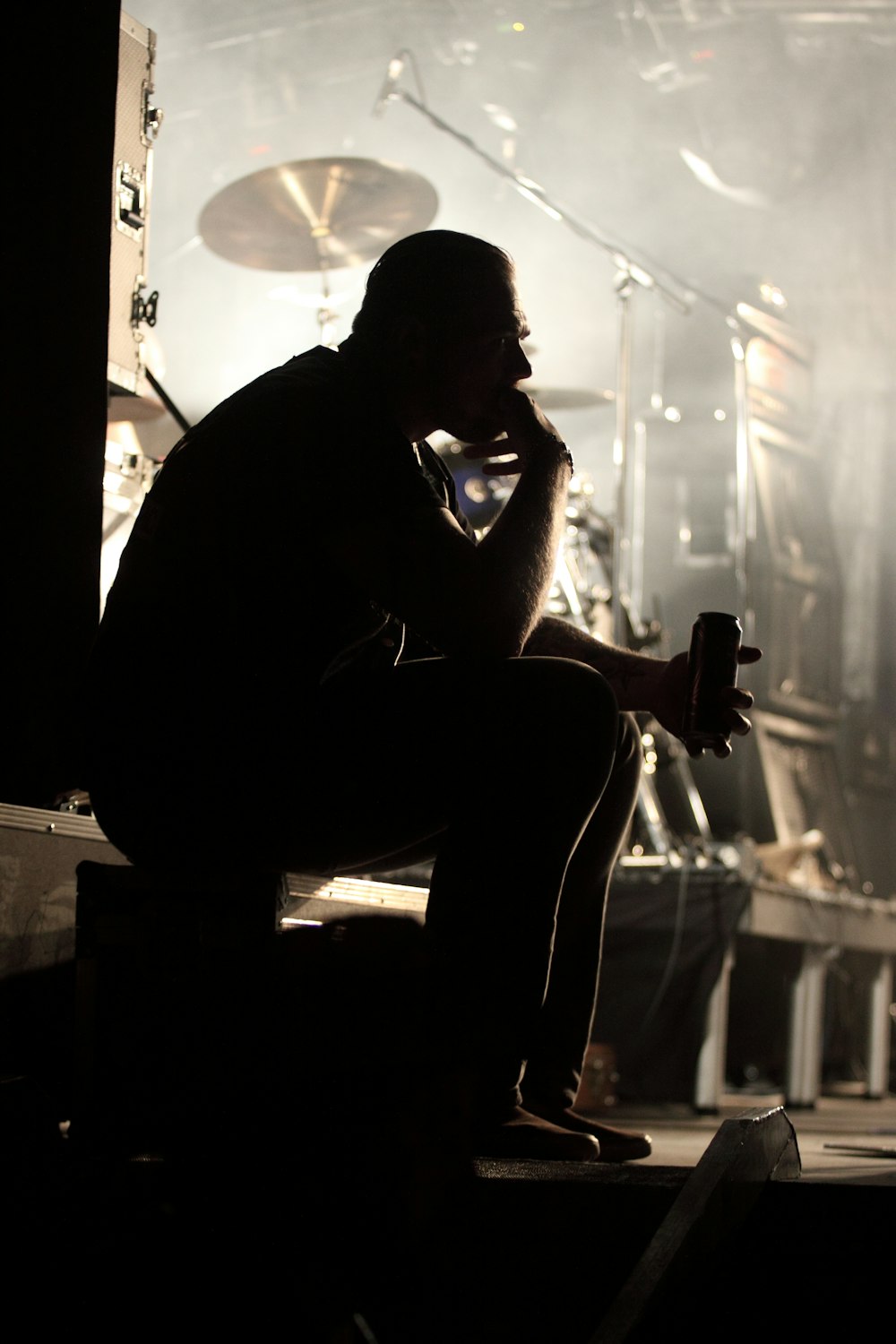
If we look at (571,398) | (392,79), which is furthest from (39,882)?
(571,398)

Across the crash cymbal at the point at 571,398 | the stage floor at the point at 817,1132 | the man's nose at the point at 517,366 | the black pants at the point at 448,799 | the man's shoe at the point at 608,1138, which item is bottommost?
the stage floor at the point at 817,1132

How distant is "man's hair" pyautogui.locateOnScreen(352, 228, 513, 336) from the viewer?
1.65 m

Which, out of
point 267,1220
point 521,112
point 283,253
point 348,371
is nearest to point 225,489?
point 348,371

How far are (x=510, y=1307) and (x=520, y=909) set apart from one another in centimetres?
42

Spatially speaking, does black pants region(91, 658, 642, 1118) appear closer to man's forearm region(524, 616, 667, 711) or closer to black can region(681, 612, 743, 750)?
black can region(681, 612, 743, 750)

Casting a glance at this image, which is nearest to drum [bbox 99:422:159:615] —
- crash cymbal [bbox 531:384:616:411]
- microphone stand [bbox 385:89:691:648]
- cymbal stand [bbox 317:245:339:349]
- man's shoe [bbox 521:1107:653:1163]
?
man's shoe [bbox 521:1107:653:1163]

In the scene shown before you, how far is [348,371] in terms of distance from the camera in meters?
1.66

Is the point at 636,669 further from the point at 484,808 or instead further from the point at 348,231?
the point at 348,231

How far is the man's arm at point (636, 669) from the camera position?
1.76 metres

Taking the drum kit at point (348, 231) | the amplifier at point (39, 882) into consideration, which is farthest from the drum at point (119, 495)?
the drum kit at point (348, 231)

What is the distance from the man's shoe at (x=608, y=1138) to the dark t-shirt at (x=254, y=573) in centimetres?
61

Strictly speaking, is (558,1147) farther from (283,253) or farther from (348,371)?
(283,253)

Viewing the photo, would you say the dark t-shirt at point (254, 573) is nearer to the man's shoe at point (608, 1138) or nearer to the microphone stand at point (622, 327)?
the man's shoe at point (608, 1138)

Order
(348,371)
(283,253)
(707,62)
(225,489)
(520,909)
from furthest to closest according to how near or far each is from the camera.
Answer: (707,62)
(283,253)
(348,371)
(225,489)
(520,909)
